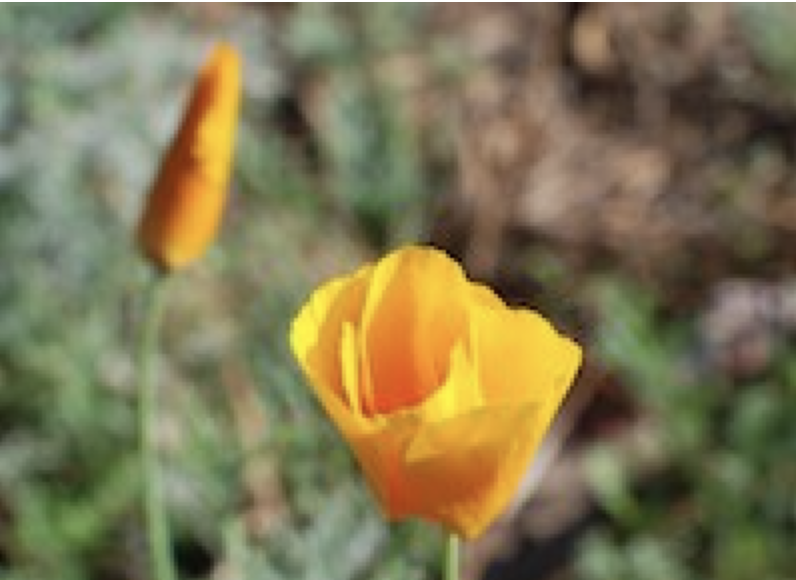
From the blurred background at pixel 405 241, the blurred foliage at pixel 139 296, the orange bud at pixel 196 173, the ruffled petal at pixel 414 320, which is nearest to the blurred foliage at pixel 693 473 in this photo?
the blurred background at pixel 405 241

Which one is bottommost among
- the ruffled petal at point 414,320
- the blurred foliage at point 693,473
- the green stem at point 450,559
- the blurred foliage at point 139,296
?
the blurred foliage at point 693,473

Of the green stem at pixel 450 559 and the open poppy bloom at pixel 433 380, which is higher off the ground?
the open poppy bloom at pixel 433 380

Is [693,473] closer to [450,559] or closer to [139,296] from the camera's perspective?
[139,296]

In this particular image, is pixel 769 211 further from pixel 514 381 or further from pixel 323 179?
pixel 514 381

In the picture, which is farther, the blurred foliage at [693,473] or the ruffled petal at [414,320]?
the blurred foliage at [693,473]

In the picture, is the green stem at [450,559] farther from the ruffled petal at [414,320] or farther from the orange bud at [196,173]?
the orange bud at [196,173]

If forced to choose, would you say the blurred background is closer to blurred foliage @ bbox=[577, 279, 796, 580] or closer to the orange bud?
blurred foliage @ bbox=[577, 279, 796, 580]

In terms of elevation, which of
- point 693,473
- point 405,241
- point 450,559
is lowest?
point 693,473

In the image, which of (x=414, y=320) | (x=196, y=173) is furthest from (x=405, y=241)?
(x=414, y=320)
